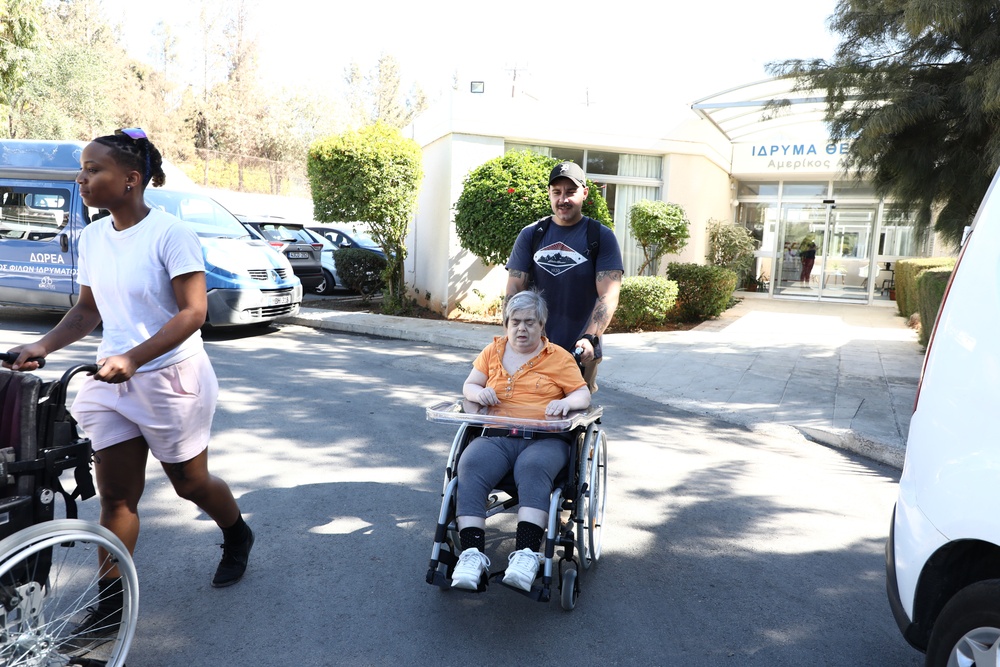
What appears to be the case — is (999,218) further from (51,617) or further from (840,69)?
(840,69)

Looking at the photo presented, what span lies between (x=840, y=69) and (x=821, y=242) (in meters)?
11.9

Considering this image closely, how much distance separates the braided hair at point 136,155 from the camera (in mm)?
2744

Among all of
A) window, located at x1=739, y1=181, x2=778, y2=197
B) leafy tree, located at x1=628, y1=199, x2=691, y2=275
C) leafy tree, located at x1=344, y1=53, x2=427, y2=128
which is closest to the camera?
leafy tree, located at x1=628, y1=199, x2=691, y2=275

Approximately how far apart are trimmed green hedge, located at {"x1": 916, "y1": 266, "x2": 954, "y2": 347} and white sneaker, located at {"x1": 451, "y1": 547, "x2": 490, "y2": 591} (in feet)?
23.5

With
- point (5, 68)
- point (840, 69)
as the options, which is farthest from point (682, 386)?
point (5, 68)

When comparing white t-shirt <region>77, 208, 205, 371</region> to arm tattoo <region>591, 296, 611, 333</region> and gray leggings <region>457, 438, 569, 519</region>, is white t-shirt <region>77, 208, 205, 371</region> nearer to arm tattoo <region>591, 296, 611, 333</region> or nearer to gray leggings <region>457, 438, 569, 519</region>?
gray leggings <region>457, 438, 569, 519</region>

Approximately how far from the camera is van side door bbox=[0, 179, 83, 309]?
971cm

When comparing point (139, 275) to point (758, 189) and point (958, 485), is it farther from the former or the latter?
point (758, 189)

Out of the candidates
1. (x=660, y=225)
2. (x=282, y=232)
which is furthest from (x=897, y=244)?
(x=282, y=232)

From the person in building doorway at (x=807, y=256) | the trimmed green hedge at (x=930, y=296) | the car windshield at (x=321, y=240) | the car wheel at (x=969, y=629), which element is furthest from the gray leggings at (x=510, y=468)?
the person in building doorway at (x=807, y=256)

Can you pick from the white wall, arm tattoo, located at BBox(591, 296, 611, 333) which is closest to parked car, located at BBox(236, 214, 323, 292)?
the white wall

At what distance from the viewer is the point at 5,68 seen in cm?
1534

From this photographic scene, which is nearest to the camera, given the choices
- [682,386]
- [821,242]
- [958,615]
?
[958,615]

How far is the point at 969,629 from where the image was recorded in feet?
6.66
